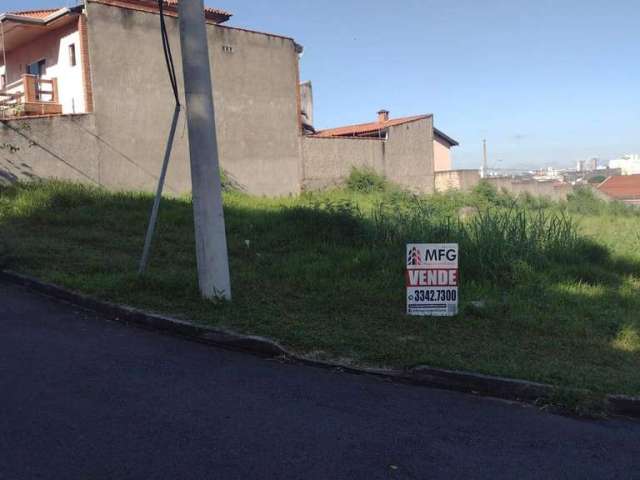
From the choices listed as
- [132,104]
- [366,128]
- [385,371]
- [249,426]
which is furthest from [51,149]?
[366,128]

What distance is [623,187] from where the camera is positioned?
184 feet

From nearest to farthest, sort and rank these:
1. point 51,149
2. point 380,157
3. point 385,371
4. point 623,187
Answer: point 385,371
point 51,149
point 380,157
point 623,187

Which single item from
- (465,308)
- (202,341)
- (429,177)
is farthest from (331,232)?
(429,177)

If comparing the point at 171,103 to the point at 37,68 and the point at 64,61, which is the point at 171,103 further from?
the point at 37,68

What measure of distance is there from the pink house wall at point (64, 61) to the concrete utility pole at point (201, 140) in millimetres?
12164

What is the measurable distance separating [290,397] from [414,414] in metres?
0.97

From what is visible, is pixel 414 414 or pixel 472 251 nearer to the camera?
pixel 414 414

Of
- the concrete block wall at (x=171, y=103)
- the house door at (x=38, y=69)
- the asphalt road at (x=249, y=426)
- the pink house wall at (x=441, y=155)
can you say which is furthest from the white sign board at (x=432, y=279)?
the pink house wall at (x=441, y=155)

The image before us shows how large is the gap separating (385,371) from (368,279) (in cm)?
334

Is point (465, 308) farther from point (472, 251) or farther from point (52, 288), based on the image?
point (52, 288)

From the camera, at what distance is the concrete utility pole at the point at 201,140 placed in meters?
7.16

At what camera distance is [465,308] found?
7.53 m

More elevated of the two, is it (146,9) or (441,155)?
(146,9)

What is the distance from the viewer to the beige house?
17297 mm
